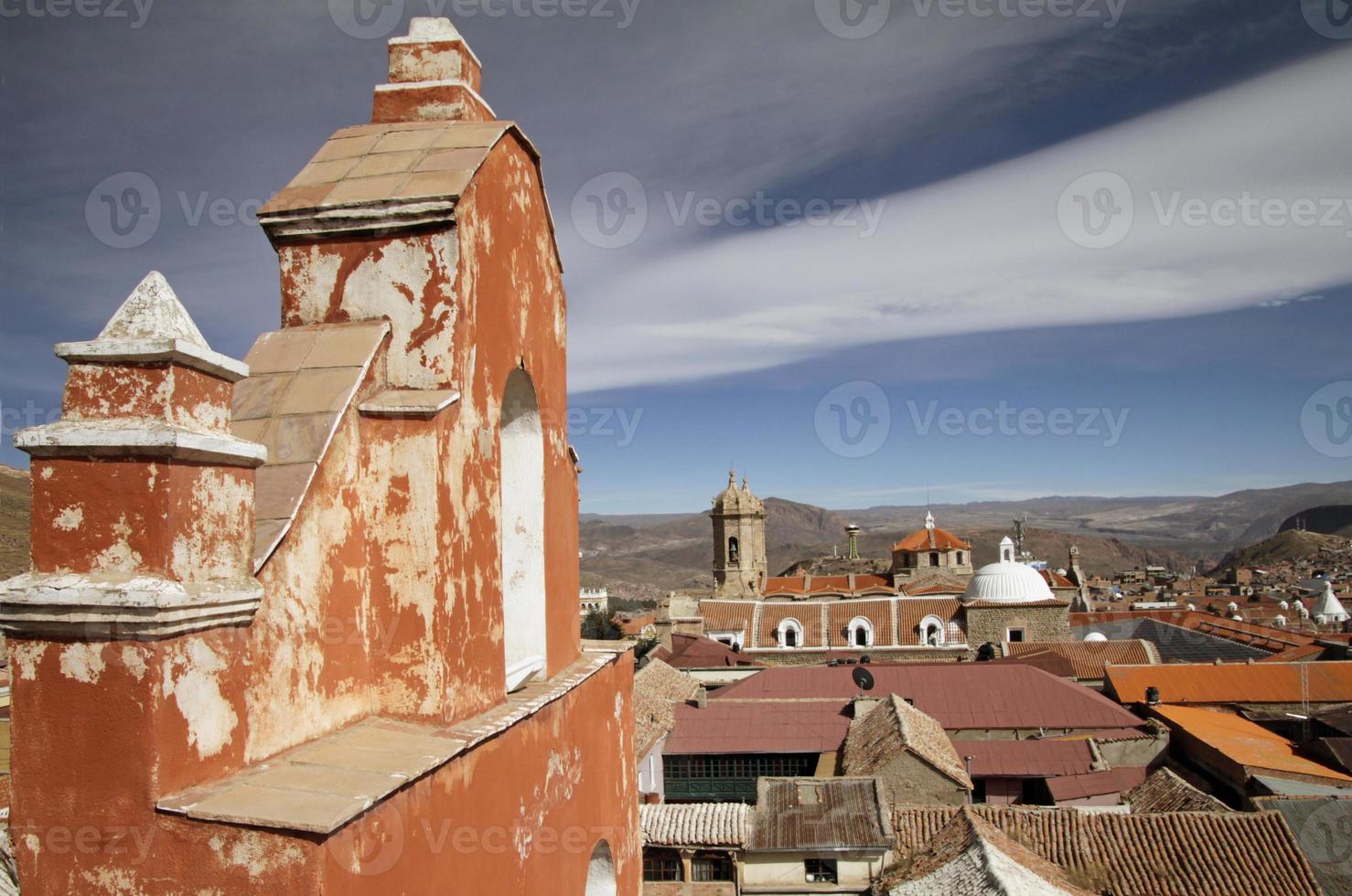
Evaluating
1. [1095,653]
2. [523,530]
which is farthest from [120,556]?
[1095,653]

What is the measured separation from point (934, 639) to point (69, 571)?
43.1 metres

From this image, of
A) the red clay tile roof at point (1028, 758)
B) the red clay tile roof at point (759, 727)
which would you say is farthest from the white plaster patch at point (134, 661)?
the red clay tile roof at point (1028, 758)

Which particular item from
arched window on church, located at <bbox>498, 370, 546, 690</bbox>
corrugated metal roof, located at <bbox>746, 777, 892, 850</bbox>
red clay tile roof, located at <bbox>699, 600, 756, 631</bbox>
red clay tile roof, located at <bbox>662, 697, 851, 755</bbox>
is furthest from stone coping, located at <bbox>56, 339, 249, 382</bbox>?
red clay tile roof, located at <bbox>699, 600, 756, 631</bbox>

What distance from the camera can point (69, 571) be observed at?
2.69 m

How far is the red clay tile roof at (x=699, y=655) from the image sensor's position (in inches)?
1539

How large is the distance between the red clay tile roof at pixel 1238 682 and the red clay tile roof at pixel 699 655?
14616mm

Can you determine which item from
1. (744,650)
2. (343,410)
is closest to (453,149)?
(343,410)

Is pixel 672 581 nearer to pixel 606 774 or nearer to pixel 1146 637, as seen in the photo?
pixel 1146 637

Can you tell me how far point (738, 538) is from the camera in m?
60.3

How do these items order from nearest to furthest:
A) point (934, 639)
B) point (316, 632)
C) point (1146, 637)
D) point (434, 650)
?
point (316, 632) < point (434, 650) < point (934, 639) < point (1146, 637)

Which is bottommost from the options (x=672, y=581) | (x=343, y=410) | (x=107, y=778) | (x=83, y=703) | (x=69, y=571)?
(x=672, y=581)

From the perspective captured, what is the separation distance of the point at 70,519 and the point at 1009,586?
45684 mm

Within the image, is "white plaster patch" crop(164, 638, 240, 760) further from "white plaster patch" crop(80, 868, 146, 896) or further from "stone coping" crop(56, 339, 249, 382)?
"stone coping" crop(56, 339, 249, 382)

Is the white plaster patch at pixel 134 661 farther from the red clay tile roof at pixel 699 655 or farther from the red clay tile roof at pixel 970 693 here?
the red clay tile roof at pixel 699 655
